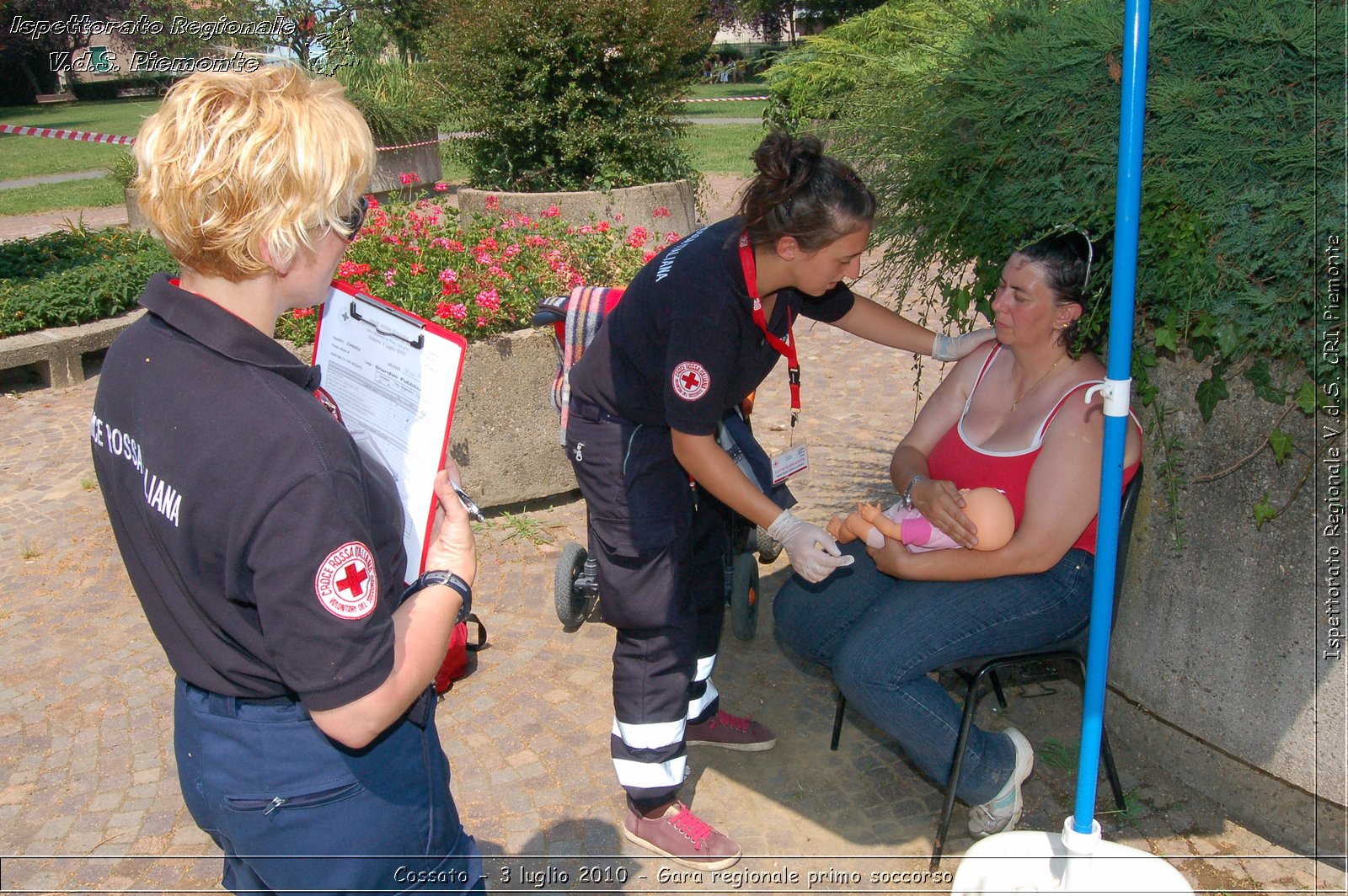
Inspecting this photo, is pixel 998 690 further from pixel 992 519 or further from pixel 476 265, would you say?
pixel 476 265

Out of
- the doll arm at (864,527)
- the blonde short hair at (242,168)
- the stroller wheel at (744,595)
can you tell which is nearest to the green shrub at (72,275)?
the stroller wheel at (744,595)

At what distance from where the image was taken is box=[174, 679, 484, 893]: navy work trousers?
1528mm

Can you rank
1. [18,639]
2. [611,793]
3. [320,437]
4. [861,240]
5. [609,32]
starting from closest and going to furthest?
[320,437] → [861,240] → [611,793] → [18,639] → [609,32]

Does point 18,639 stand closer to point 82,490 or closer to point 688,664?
point 82,490

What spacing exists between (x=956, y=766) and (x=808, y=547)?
2.22ft

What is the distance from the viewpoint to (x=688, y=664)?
2.85 metres

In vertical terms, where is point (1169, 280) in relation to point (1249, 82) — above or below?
below

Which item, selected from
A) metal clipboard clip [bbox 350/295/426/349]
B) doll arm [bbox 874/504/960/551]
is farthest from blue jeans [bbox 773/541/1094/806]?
metal clipboard clip [bbox 350/295/426/349]

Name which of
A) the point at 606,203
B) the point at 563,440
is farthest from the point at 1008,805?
the point at 606,203

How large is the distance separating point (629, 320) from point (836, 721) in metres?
1.39

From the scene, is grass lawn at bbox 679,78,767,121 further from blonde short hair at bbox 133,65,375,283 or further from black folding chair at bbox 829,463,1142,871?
blonde short hair at bbox 133,65,375,283

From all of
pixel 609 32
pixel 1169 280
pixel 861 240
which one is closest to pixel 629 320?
pixel 861 240

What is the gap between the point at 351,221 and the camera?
150 centimetres

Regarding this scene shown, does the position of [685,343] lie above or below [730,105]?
below
